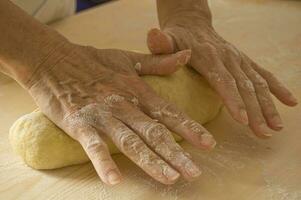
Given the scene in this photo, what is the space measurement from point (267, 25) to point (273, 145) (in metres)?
0.79

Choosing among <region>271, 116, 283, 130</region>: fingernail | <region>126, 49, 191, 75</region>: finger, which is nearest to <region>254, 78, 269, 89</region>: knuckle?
<region>271, 116, 283, 130</region>: fingernail

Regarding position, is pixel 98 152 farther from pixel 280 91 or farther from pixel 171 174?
pixel 280 91

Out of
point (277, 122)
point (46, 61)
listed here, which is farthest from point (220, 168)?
point (46, 61)

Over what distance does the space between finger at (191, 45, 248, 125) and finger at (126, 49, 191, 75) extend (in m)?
0.08

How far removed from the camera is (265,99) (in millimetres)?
1185

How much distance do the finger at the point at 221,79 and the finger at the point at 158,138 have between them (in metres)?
0.21

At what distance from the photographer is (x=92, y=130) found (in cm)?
101

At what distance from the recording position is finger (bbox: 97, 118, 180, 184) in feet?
3.06

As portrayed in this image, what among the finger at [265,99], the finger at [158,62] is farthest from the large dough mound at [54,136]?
the finger at [265,99]

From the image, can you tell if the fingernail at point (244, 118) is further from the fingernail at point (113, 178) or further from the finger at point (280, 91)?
the fingernail at point (113, 178)

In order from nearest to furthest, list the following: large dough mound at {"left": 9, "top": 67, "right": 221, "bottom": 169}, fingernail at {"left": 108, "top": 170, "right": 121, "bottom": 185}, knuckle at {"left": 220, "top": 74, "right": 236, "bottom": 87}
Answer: fingernail at {"left": 108, "top": 170, "right": 121, "bottom": 185} < large dough mound at {"left": 9, "top": 67, "right": 221, "bottom": 169} < knuckle at {"left": 220, "top": 74, "right": 236, "bottom": 87}

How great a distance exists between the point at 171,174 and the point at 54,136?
0.98 ft

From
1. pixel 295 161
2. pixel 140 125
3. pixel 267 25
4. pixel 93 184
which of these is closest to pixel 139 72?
pixel 140 125

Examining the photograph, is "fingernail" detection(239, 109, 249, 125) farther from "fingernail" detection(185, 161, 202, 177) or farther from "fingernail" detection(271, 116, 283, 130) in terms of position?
"fingernail" detection(185, 161, 202, 177)
